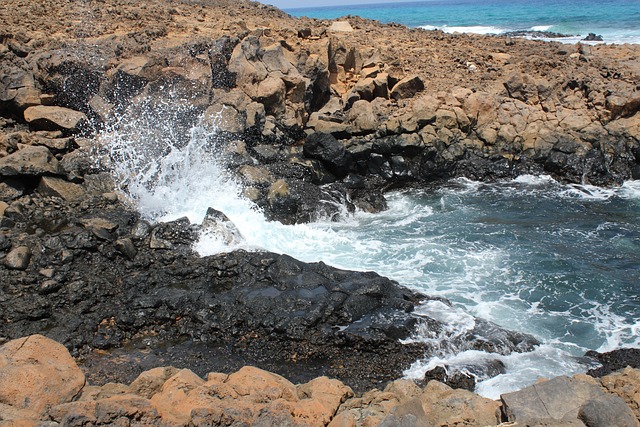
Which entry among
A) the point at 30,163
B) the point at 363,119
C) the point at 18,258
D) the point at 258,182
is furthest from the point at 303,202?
the point at 18,258

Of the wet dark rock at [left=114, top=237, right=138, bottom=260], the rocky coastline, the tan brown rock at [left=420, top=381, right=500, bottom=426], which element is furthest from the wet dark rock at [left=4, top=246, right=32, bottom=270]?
the tan brown rock at [left=420, top=381, right=500, bottom=426]

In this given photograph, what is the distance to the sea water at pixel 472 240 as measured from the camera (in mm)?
9383

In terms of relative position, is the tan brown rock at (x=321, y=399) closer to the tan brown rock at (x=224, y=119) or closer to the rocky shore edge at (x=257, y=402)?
the rocky shore edge at (x=257, y=402)

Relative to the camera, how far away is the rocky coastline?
Result: 600 centimetres

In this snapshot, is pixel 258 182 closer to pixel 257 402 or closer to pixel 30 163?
pixel 30 163

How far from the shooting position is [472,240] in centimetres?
1255

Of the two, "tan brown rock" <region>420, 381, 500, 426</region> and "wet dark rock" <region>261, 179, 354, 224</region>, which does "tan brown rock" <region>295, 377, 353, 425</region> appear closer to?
"tan brown rock" <region>420, 381, 500, 426</region>

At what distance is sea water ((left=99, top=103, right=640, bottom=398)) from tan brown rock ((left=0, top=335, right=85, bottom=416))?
188 inches

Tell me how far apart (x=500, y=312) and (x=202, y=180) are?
290 inches

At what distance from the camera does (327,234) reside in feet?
41.7

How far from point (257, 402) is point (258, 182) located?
321 inches

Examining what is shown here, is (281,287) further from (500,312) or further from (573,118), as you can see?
(573,118)

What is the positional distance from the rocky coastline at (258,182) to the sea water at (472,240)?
1.16 feet

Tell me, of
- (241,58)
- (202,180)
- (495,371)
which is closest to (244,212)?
(202,180)
